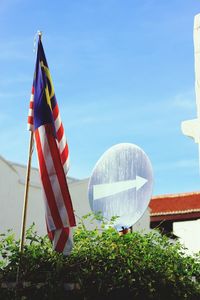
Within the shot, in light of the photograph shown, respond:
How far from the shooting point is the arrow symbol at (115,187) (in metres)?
10.5

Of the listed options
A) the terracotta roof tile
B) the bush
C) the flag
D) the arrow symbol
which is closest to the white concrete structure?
the terracotta roof tile

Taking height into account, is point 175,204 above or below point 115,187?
below

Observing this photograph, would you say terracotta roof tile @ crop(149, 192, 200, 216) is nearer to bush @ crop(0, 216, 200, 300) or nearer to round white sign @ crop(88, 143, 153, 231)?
round white sign @ crop(88, 143, 153, 231)

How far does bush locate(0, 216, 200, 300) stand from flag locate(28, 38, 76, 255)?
66 cm

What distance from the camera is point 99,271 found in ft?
26.7

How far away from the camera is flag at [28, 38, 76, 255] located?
7512 millimetres

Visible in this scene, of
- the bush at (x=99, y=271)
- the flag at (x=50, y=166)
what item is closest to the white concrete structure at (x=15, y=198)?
the bush at (x=99, y=271)

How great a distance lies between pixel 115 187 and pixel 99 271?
280 centimetres

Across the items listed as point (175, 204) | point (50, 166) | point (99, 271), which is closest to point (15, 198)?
point (175, 204)

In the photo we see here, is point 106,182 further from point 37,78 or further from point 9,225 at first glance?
point 9,225

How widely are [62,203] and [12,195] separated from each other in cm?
897

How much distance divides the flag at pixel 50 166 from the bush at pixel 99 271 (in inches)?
26.1

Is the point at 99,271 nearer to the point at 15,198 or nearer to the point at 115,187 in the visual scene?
the point at 115,187

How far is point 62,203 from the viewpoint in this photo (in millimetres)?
7539
